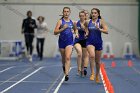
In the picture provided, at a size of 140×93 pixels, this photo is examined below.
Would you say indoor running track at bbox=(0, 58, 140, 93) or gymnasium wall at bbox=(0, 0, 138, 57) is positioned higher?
gymnasium wall at bbox=(0, 0, 138, 57)

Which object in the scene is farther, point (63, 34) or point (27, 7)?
point (27, 7)

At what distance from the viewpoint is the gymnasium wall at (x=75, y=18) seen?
21812 mm

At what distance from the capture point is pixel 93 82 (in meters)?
10.8

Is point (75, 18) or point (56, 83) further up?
point (75, 18)

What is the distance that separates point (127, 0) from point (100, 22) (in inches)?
461

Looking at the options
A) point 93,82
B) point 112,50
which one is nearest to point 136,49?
point 112,50

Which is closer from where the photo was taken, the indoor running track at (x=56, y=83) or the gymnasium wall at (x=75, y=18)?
the indoor running track at (x=56, y=83)

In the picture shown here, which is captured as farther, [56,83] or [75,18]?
[75,18]

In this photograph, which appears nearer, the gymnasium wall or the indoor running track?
the indoor running track

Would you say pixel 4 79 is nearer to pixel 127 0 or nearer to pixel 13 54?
pixel 13 54

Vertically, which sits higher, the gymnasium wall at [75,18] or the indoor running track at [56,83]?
the gymnasium wall at [75,18]

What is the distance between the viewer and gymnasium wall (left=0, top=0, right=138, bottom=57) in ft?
71.6

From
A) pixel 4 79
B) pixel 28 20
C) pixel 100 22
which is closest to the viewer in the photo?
pixel 100 22

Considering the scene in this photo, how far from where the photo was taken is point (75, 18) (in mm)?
21953
